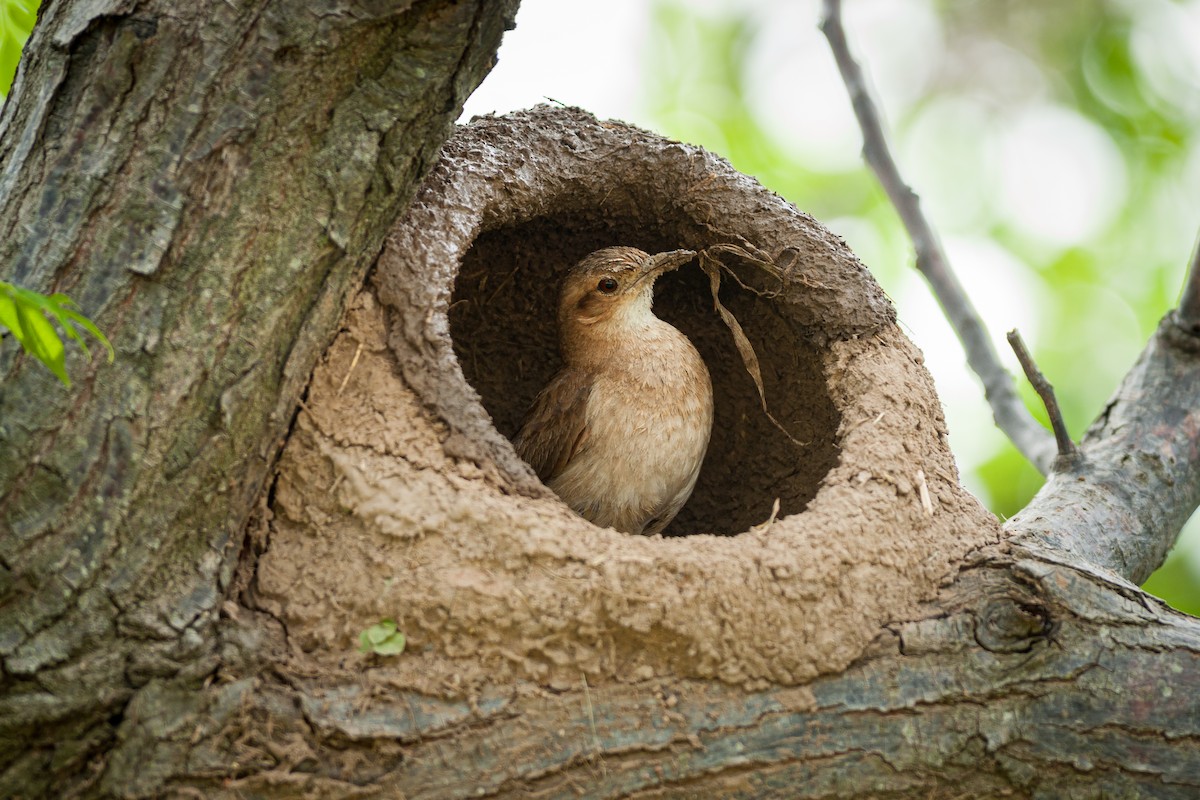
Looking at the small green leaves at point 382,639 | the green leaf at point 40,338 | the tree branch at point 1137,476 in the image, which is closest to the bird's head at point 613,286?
the tree branch at point 1137,476

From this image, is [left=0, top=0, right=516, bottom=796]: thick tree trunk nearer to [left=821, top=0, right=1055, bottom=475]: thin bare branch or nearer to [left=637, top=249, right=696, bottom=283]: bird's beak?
[left=637, top=249, right=696, bottom=283]: bird's beak

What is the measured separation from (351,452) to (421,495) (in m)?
0.28

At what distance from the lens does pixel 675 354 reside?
536 centimetres

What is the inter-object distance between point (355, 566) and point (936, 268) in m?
3.91

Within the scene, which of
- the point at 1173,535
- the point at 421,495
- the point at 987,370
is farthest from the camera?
the point at 987,370

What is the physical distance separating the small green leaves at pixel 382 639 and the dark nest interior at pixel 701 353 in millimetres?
2456

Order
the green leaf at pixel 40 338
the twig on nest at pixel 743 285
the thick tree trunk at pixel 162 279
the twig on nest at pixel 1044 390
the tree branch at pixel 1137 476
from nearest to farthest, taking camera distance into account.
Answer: the green leaf at pixel 40 338
the thick tree trunk at pixel 162 279
the twig on nest at pixel 1044 390
the tree branch at pixel 1137 476
the twig on nest at pixel 743 285

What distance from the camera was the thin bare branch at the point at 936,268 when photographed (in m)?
5.62

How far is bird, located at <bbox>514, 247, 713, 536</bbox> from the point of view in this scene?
511 cm

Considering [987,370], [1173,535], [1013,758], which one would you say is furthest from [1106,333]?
[1013,758]

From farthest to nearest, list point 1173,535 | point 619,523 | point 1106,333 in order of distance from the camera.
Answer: point 1106,333 → point 619,523 → point 1173,535

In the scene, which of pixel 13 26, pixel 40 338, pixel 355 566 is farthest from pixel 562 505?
pixel 13 26

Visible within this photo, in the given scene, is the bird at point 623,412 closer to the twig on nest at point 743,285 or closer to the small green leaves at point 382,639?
the twig on nest at point 743,285

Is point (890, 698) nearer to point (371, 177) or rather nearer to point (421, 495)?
point (421, 495)
